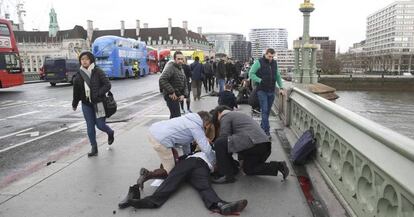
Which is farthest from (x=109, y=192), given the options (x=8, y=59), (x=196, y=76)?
(x=8, y=59)

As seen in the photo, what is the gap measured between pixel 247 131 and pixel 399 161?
98.4 inches

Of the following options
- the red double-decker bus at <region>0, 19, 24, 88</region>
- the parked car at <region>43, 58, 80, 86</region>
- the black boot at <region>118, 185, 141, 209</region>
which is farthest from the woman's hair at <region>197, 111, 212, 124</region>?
the parked car at <region>43, 58, 80, 86</region>

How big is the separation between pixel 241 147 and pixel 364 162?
1.80m

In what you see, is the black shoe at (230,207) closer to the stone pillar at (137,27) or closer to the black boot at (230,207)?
the black boot at (230,207)

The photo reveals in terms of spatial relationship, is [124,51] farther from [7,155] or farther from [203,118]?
[203,118]

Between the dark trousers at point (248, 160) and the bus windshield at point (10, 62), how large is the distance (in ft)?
63.0

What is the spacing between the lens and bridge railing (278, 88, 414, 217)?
247cm

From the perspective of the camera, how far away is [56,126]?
33.4ft

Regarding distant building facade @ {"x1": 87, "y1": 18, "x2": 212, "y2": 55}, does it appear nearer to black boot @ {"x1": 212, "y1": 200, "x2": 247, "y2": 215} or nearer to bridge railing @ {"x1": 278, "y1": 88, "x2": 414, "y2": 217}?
bridge railing @ {"x1": 278, "y1": 88, "x2": 414, "y2": 217}

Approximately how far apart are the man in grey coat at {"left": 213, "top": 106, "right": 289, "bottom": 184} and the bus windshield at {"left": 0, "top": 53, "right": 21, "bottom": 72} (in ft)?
62.3

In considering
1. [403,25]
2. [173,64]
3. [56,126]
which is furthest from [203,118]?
[403,25]

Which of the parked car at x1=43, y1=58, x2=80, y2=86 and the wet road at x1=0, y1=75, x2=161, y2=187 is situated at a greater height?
the parked car at x1=43, y1=58, x2=80, y2=86

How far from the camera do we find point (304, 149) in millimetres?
5504

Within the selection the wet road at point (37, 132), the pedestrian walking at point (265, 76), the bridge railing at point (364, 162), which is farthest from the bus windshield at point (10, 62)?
the bridge railing at point (364, 162)
